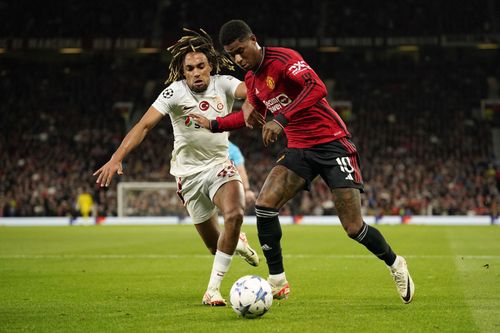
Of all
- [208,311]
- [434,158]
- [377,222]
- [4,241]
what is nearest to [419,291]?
[208,311]

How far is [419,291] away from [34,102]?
37630 mm

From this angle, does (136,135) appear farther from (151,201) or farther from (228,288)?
(151,201)

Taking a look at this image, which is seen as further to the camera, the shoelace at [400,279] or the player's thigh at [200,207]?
the player's thigh at [200,207]

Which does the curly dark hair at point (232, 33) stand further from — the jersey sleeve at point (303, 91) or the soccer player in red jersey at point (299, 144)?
the jersey sleeve at point (303, 91)

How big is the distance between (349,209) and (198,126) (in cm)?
200

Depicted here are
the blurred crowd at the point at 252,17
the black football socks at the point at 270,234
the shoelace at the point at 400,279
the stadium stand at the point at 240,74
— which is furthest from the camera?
the blurred crowd at the point at 252,17

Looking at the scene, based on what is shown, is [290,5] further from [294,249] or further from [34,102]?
[294,249]

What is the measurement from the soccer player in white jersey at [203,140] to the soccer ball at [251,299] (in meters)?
1.15

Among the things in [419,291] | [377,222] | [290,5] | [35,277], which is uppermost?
[290,5]

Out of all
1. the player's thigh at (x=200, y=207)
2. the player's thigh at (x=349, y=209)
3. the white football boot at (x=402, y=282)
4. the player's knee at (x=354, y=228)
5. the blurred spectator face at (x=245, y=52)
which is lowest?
the white football boot at (x=402, y=282)

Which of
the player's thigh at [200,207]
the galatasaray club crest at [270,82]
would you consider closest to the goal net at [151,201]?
the player's thigh at [200,207]

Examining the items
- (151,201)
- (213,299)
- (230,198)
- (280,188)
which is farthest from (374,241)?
(151,201)

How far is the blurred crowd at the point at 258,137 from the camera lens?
111ft

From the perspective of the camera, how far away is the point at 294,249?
55.2 ft
